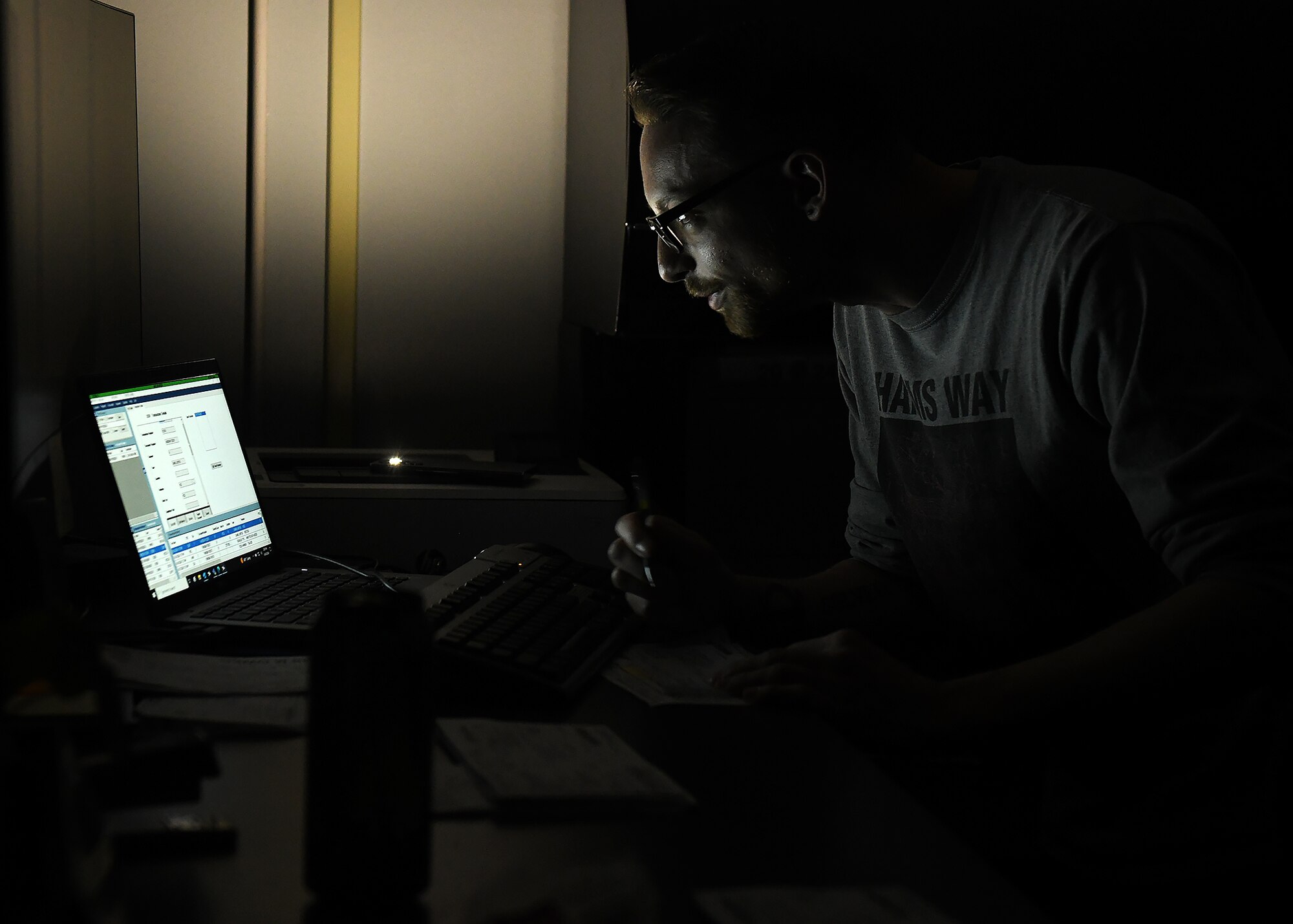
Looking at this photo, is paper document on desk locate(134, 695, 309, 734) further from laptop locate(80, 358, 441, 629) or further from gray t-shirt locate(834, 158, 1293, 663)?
gray t-shirt locate(834, 158, 1293, 663)

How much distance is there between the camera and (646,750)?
35.6 inches

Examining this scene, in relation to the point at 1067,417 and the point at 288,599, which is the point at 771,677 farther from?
the point at 288,599

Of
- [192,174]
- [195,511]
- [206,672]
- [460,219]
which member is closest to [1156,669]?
[206,672]

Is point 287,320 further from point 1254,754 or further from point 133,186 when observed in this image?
point 1254,754

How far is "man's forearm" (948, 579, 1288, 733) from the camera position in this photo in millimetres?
918

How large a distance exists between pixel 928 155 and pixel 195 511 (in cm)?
155

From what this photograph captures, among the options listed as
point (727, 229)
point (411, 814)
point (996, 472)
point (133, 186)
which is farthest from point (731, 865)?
point (133, 186)

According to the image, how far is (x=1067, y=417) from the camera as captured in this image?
1.15 metres

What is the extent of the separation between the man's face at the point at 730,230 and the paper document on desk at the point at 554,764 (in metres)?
0.66

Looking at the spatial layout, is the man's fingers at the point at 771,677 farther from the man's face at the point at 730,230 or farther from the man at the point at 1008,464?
the man's face at the point at 730,230

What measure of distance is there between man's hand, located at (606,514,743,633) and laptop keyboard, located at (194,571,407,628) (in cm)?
33

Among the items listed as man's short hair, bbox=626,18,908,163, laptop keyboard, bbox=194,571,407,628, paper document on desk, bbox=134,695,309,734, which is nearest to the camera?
paper document on desk, bbox=134,695,309,734

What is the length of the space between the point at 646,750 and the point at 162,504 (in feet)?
2.32

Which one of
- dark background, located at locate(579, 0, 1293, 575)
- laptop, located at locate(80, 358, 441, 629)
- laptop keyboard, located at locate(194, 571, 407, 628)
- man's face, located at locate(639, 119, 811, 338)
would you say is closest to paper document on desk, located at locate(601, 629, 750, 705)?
laptop, located at locate(80, 358, 441, 629)
